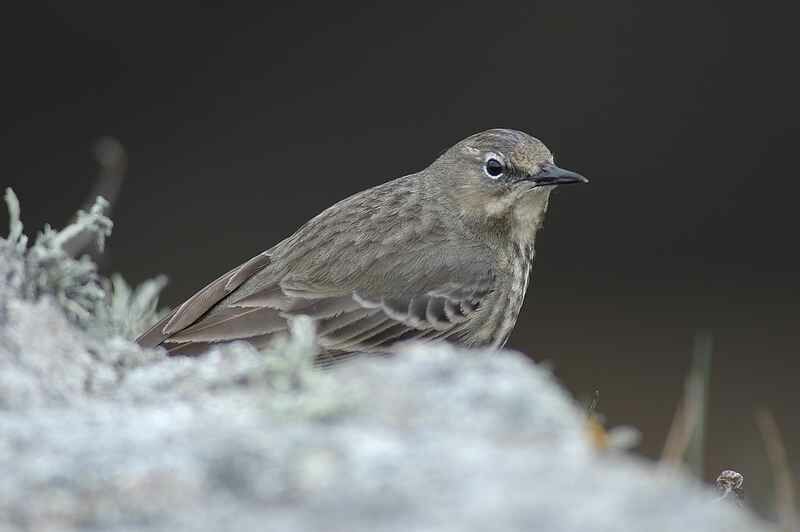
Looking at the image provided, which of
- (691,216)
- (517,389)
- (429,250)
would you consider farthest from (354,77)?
(517,389)

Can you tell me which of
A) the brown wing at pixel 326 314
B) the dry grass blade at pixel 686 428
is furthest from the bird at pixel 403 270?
the dry grass blade at pixel 686 428

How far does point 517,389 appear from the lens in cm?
271

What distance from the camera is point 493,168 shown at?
19.2 ft

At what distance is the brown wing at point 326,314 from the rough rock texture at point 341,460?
219 cm

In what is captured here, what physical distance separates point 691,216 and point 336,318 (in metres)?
6.68

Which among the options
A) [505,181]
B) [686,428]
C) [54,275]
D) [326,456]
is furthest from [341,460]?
[505,181]

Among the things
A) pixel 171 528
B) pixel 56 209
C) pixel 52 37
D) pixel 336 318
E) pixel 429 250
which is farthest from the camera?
pixel 56 209

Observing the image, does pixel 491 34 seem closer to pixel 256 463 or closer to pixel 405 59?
pixel 405 59

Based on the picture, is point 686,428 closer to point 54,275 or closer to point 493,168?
point 54,275

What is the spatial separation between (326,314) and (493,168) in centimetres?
112

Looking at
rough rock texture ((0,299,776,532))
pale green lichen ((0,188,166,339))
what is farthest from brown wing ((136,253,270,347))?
rough rock texture ((0,299,776,532))

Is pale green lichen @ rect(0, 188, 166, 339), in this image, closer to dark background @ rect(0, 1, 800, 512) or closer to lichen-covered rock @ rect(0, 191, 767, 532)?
lichen-covered rock @ rect(0, 191, 767, 532)

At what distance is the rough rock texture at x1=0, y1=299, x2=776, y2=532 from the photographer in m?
2.32

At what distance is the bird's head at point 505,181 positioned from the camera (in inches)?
227
